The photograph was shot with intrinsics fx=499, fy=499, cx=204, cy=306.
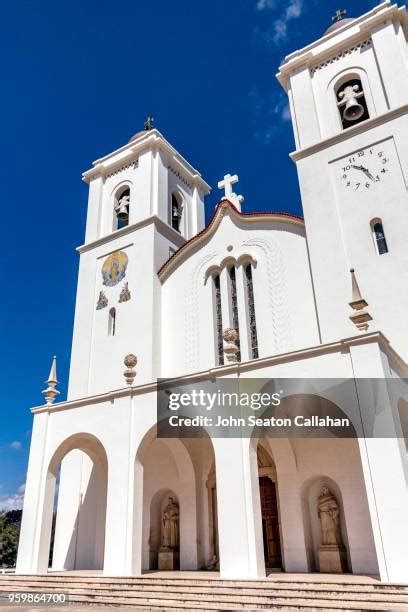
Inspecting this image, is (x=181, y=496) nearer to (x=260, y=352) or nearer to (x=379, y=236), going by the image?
(x=260, y=352)

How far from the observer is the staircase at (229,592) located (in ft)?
24.1

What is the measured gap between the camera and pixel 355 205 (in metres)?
13.1

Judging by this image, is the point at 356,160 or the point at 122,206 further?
the point at 122,206

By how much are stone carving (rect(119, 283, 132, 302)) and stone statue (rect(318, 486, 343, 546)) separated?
8.74 m

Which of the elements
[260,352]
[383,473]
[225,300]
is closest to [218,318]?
[225,300]

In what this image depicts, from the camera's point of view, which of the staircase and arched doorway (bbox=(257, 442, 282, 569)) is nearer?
the staircase

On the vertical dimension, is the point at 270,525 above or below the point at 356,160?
below

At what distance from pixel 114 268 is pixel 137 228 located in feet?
5.40

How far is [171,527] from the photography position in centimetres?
1311

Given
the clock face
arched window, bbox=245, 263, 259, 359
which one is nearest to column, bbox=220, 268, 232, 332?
arched window, bbox=245, 263, 259, 359

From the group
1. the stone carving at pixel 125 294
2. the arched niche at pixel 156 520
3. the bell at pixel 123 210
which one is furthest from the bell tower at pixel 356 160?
the bell at pixel 123 210

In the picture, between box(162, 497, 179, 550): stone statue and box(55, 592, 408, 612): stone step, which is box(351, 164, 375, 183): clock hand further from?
box(162, 497, 179, 550): stone statue

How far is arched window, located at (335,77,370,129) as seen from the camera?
14.6 meters

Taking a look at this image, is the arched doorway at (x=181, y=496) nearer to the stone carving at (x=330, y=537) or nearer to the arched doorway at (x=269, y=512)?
the arched doorway at (x=269, y=512)
